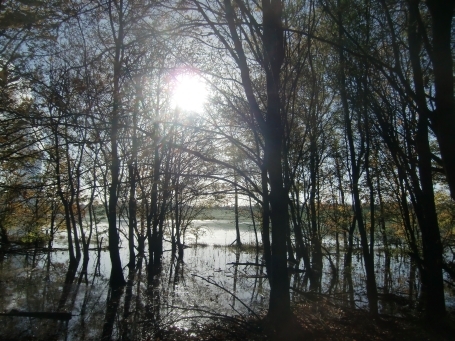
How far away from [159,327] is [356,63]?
28.9 feet

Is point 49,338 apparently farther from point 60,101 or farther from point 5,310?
point 60,101

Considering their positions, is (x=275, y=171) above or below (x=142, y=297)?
above

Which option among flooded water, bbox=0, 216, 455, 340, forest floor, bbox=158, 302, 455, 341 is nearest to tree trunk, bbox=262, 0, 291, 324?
forest floor, bbox=158, 302, 455, 341

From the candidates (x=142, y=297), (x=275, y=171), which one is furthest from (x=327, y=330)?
(x=142, y=297)

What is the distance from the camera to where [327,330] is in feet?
29.9

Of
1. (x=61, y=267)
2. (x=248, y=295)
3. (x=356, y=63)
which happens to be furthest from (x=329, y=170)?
(x=61, y=267)

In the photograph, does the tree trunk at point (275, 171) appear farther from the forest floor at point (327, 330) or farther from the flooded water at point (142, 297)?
the flooded water at point (142, 297)

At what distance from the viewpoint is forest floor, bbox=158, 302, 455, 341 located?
8480 mm

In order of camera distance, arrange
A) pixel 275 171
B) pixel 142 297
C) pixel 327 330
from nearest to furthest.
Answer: pixel 275 171
pixel 327 330
pixel 142 297

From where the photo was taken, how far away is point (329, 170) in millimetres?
27406

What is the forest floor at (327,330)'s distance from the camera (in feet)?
27.8

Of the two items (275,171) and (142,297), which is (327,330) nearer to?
(275,171)

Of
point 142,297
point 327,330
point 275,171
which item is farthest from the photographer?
point 142,297

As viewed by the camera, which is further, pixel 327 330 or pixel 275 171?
pixel 327 330
